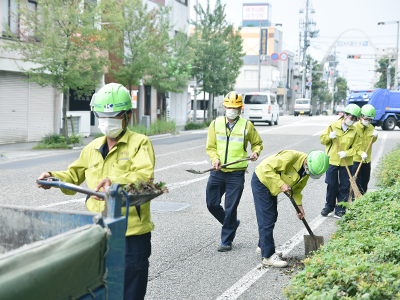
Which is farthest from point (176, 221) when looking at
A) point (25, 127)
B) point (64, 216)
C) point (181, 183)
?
point (25, 127)

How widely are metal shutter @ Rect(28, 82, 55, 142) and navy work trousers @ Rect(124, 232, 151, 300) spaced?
19083 mm

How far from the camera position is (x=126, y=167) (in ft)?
11.2

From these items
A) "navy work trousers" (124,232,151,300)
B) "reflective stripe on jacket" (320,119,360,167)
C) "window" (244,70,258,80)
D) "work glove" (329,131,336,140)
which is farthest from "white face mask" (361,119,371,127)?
"window" (244,70,258,80)

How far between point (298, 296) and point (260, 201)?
2.17 metres

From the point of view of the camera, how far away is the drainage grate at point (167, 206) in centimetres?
847

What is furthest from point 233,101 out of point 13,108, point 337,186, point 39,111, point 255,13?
point 255,13

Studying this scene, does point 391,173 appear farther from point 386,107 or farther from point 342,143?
point 386,107

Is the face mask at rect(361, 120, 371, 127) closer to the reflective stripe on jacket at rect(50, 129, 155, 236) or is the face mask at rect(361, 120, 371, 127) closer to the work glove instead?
the work glove

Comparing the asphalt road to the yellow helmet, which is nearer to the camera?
the asphalt road

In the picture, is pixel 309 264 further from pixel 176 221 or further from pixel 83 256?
pixel 176 221

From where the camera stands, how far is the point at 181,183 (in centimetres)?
1109

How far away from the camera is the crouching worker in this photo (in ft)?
17.7

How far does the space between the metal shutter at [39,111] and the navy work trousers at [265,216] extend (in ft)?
56.8

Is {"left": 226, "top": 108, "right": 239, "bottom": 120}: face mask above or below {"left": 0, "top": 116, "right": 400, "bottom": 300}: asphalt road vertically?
above
